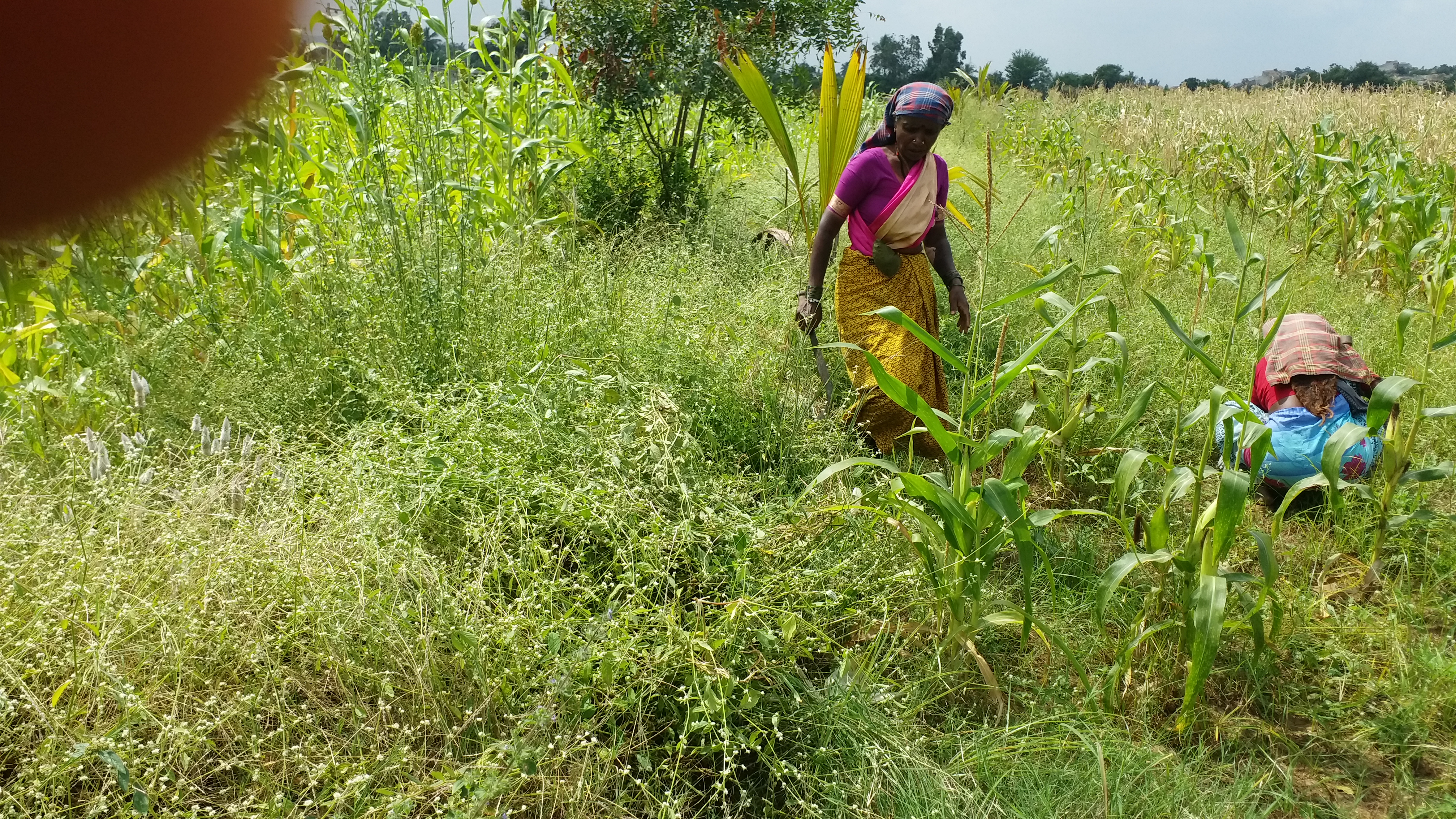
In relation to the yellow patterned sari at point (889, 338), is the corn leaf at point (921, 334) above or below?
above

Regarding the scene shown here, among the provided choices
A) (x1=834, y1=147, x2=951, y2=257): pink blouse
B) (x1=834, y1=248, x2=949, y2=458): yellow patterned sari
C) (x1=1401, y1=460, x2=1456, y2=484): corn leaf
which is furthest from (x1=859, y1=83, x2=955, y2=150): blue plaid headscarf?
(x1=1401, y1=460, x2=1456, y2=484): corn leaf

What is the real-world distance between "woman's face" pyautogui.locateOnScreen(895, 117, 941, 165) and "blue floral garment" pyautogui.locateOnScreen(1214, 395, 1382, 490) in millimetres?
1416

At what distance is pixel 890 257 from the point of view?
3529mm

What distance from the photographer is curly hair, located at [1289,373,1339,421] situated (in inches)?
131

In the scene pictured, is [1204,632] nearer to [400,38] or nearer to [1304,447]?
[1304,447]

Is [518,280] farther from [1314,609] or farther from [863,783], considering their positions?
[1314,609]

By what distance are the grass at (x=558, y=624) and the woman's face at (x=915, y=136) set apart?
41.0 inches

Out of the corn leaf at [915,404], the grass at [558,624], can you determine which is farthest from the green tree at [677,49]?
the corn leaf at [915,404]

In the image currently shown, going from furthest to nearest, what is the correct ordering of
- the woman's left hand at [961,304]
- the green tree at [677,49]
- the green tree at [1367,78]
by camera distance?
1. the green tree at [1367,78]
2. the green tree at [677,49]
3. the woman's left hand at [961,304]

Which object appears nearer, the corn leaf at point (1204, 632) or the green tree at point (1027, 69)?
the corn leaf at point (1204, 632)

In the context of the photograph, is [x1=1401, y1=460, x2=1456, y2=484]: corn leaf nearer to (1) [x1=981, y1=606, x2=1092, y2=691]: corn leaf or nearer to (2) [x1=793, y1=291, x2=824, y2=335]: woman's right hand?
(1) [x1=981, y1=606, x2=1092, y2=691]: corn leaf

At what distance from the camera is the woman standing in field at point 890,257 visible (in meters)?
3.44

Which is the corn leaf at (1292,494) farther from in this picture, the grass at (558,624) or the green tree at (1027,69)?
the green tree at (1027,69)

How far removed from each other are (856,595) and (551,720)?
90cm
